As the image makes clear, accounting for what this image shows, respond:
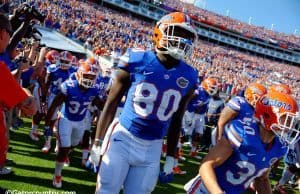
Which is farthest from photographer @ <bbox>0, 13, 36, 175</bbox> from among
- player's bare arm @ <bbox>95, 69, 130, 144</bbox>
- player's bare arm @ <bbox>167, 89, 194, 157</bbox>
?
player's bare arm @ <bbox>167, 89, 194, 157</bbox>

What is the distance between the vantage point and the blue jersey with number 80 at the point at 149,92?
11.0 ft

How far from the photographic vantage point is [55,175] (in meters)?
5.82

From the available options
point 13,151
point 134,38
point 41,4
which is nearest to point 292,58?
point 134,38

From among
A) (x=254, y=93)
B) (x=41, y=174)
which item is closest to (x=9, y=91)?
(x=41, y=174)

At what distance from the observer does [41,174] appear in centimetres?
618

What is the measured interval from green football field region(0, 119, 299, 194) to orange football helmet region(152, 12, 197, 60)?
295 centimetres

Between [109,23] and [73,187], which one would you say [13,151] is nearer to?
[73,187]

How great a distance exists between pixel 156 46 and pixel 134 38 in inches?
1133

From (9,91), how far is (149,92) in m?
1.17

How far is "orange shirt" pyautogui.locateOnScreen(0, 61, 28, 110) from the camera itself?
2.63m

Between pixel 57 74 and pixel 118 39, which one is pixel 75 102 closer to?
pixel 57 74

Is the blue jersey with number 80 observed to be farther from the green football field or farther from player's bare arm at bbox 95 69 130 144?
the green football field

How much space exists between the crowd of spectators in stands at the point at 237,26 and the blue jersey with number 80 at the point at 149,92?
50333 millimetres

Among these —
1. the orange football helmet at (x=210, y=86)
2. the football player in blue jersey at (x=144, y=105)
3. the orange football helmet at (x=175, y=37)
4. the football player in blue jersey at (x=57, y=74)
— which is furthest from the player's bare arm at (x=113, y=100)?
the orange football helmet at (x=210, y=86)
